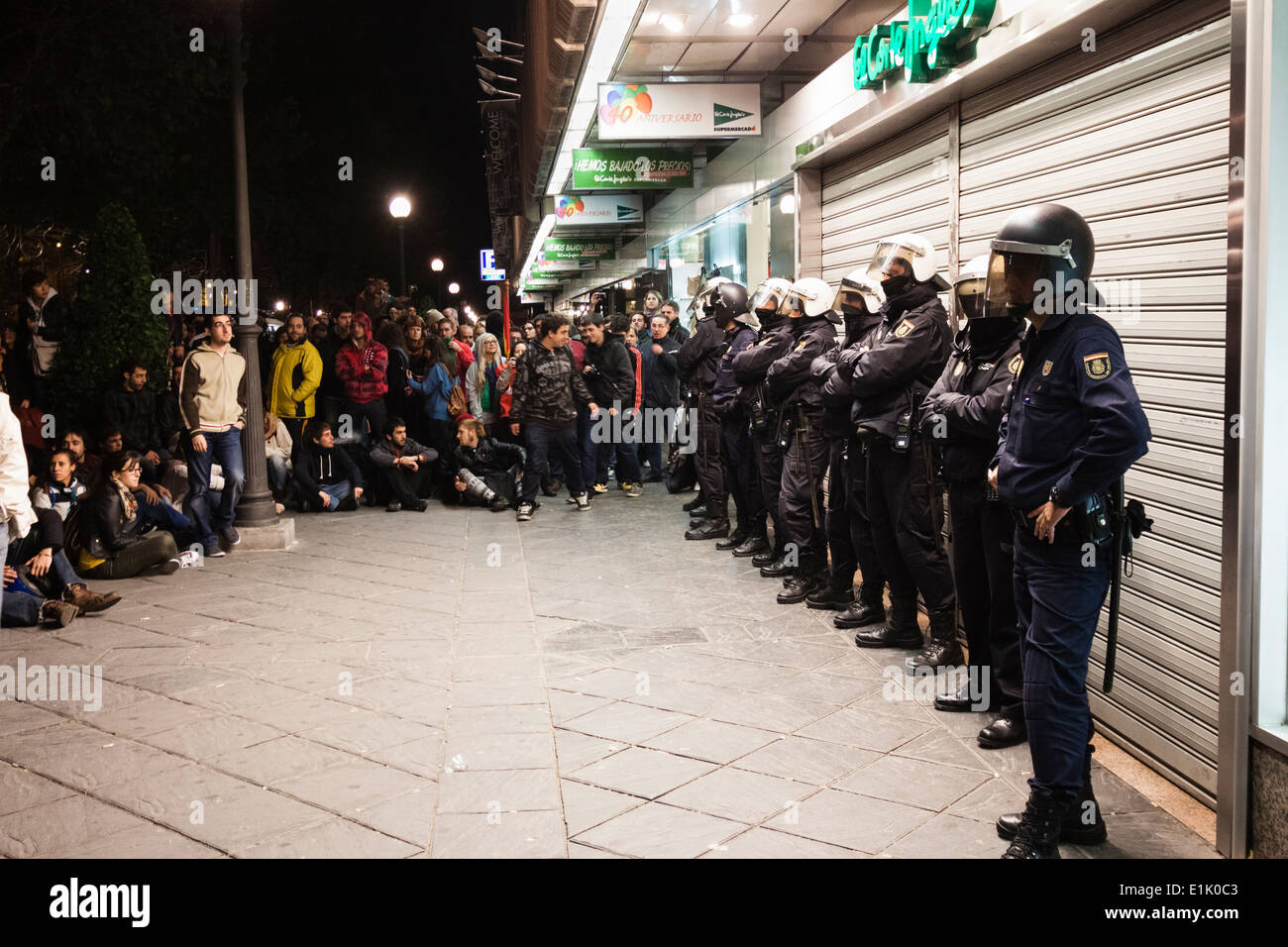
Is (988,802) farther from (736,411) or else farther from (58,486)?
(58,486)

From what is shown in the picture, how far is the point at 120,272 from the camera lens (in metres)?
10.2

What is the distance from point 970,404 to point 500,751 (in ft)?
8.00

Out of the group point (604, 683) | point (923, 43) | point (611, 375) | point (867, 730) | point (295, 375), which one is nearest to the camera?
point (867, 730)

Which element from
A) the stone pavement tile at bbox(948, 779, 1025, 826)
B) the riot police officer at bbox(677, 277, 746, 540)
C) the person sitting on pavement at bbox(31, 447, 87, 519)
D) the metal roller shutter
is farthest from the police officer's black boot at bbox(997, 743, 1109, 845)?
the person sitting on pavement at bbox(31, 447, 87, 519)

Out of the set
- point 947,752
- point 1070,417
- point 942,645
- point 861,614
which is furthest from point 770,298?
point 1070,417

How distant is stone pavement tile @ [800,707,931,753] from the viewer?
4.58 m

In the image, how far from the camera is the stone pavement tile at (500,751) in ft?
14.4

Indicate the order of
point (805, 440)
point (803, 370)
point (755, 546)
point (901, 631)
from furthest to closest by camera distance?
point (755, 546), point (805, 440), point (803, 370), point (901, 631)

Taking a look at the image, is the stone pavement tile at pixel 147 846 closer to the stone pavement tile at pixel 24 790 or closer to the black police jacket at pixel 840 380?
the stone pavement tile at pixel 24 790

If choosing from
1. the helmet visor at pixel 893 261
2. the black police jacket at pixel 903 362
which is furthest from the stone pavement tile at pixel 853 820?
the helmet visor at pixel 893 261

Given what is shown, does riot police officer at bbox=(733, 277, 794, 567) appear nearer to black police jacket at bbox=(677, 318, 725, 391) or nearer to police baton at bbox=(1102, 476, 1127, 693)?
black police jacket at bbox=(677, 318, 725, 391)

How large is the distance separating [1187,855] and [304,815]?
119 inches

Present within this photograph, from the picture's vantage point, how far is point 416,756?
14.8 feet

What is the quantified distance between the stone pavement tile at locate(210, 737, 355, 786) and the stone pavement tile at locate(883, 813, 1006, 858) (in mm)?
2271
